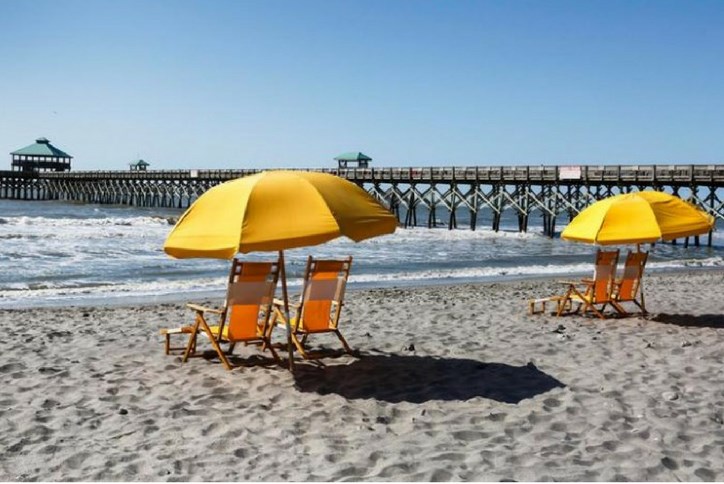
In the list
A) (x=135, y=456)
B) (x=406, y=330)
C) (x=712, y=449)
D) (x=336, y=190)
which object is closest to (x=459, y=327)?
(x=406, y=330)

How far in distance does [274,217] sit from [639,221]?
181 inches

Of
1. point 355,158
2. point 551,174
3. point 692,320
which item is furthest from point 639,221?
point 355,158

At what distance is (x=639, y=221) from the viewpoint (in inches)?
310

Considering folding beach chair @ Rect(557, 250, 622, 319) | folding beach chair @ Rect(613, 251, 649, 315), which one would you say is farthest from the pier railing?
folding beach chair @ Rect(557, 250, 622, 319)

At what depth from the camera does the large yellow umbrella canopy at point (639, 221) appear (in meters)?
7.77

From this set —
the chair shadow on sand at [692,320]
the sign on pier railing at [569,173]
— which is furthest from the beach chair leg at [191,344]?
the sign on pier railing at [569,173]

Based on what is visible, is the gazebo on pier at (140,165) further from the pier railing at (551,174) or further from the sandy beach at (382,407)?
the sandy beach at (382,407)

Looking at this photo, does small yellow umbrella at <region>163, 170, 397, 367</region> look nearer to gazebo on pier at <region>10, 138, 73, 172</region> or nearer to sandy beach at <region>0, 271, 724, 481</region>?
sandy beach at <region>0, 271, 724, 481</region>

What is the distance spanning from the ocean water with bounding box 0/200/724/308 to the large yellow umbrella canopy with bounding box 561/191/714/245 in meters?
6.76

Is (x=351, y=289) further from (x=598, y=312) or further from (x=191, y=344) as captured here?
(x=191, y=344)

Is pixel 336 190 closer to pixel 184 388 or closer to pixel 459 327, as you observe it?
pixel 184 388

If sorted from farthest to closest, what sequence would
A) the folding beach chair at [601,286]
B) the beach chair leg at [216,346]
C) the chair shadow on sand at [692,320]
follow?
1. the folding beach chair at [601,286]
2. the chair shadow on sand at [692,320]
3. the beach chair leg at [216,346]

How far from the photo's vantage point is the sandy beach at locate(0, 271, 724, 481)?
3.77 m

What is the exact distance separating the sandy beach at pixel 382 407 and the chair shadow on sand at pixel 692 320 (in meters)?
0.45
